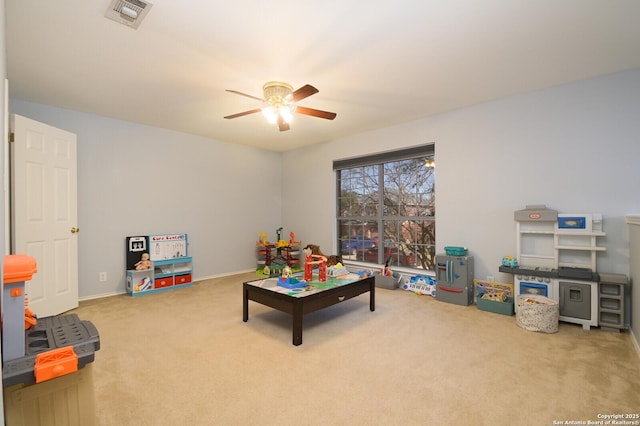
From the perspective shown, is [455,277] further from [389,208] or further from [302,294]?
[302,294]

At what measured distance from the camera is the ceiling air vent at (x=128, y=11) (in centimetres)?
193

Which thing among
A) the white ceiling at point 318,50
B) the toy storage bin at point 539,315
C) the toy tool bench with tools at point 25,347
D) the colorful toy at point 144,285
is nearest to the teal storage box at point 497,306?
the toy storage bin at point 539,315

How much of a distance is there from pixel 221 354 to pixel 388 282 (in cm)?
273

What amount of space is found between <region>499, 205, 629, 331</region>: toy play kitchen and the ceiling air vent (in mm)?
3914

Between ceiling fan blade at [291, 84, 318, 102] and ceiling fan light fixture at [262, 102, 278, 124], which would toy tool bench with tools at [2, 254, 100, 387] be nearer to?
ceiling fan blade at [291, 84, 318, 102]

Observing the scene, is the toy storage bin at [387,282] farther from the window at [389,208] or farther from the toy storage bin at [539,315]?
the toy storage bin at [539,315]

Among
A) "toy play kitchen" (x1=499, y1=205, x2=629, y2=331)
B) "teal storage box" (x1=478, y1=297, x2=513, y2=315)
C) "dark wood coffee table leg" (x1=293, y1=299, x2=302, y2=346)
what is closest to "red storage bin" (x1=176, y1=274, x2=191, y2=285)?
"dark wood coffee table leg" (x1=293, y1=299, x2=302, y2=346)

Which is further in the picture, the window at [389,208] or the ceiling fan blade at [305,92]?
the window at [389,208]

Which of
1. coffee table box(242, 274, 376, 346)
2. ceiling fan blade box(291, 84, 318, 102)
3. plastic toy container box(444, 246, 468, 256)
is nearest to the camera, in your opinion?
ceiling fan blade box(291, 84, 318, 102)

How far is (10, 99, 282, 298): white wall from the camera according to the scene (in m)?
3.96

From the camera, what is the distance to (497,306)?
330 cm

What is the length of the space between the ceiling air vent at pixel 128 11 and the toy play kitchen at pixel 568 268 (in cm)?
391

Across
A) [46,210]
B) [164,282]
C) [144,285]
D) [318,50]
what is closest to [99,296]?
[144,285]

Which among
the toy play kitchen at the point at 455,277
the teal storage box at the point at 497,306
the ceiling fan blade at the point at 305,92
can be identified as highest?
the ceiling fan blade at the point at 305,92
